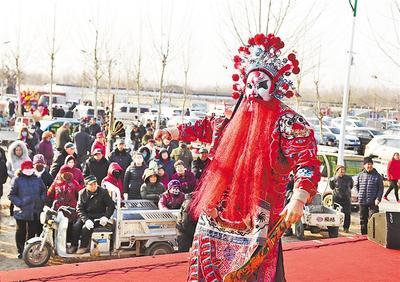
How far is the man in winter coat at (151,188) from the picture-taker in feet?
26.7

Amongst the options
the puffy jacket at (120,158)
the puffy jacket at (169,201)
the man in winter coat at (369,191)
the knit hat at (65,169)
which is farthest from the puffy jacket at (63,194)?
the man in winter coat at (369,191)

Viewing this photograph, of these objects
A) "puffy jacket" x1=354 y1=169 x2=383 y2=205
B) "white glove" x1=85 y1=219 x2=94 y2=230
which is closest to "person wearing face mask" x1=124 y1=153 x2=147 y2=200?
"white glove" x1=85 y1=219 x2=94 y2=230

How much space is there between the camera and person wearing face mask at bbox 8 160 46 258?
23.2 ft

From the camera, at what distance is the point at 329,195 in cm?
1138

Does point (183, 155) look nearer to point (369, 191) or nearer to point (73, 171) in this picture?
point (73, 171)

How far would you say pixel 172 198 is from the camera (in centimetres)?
766

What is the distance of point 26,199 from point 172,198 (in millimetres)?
2056

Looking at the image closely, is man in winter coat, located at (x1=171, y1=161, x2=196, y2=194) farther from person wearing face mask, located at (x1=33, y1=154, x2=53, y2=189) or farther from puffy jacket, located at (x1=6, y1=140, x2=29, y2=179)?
puffy jacket, located at (x1=6, y1=140, x2=29, y2=179)

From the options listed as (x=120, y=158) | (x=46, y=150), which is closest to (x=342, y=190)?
(x=120, y=158)

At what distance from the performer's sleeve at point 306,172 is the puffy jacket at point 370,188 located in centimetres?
689

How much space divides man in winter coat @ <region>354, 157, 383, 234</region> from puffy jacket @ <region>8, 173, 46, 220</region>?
562 centimetres

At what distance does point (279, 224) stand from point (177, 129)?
0.95 metres

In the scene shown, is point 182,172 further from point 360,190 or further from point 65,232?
point 360,190

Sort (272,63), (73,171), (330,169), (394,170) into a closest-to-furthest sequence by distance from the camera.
→ (272,63)
(73,171)
(330,169)
(394,170)
